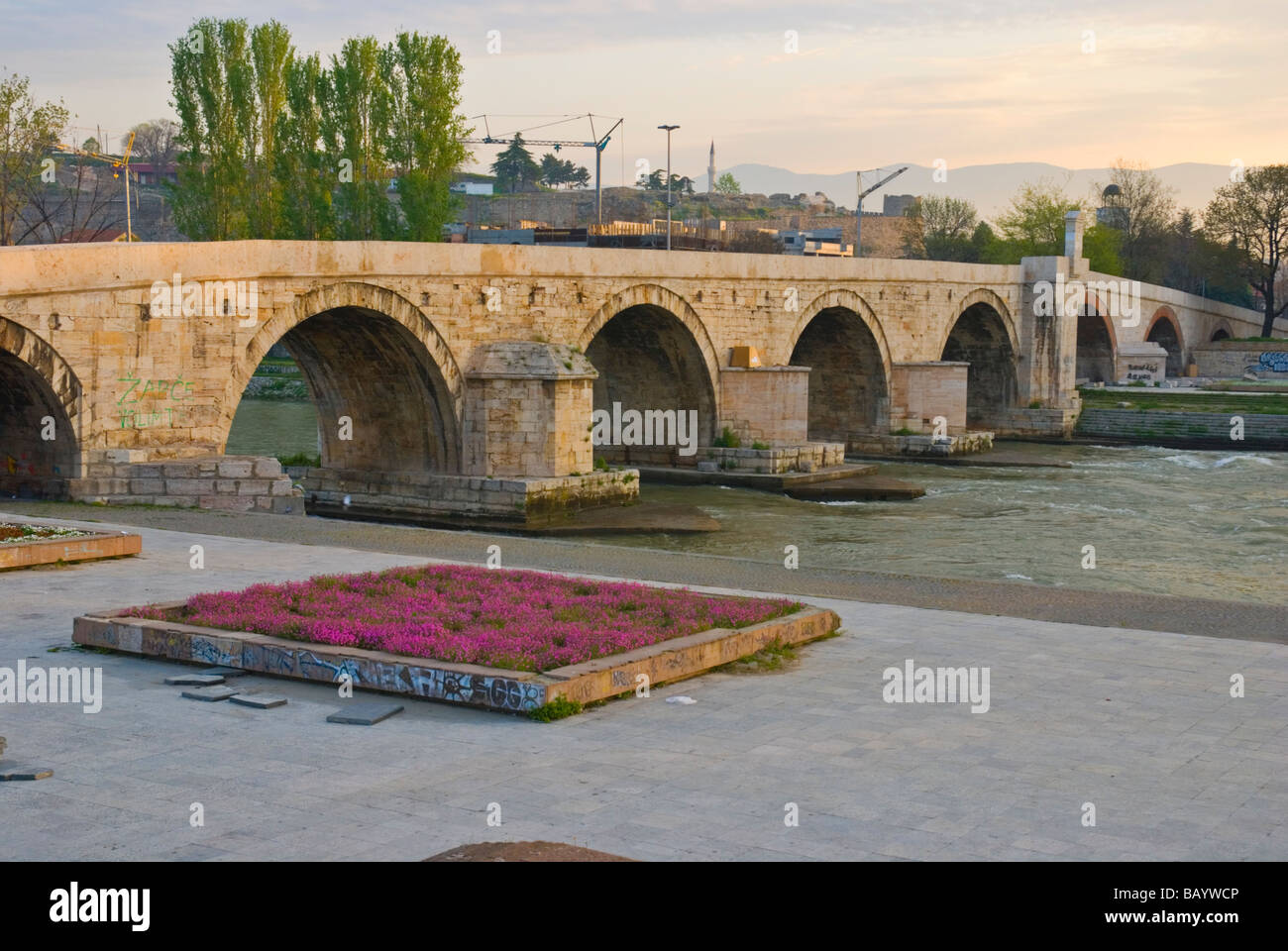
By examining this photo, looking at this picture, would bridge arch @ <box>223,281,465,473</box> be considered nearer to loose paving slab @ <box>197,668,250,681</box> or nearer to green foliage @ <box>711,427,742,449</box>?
green foliage @ <box>711,427,742,449</box>

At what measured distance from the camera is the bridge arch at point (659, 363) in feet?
78.6

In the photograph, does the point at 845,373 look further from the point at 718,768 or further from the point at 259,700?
the point at 718,768

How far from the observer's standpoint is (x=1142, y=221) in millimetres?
67750

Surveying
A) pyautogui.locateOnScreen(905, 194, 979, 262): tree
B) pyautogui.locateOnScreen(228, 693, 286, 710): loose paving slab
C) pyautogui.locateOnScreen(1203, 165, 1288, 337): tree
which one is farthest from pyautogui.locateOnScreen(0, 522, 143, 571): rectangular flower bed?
pyautogui.locateOnScreen(905, 194, 979, 262): tree

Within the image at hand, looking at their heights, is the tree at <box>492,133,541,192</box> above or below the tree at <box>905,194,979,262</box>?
above

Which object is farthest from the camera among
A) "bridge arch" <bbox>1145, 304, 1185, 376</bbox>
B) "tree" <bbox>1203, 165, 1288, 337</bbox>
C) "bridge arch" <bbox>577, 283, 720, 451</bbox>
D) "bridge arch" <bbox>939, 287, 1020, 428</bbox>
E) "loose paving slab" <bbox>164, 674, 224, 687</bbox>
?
"tree" <bbox>1203, 165, 1288, 337</bbox>

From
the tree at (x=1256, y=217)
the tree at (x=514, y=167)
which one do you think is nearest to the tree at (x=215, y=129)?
the tree at (x=1256, y=217)

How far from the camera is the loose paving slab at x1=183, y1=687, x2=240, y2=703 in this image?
267 inches

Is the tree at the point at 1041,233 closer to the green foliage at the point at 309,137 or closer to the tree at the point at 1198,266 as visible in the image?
the tree at the point at 1198,266

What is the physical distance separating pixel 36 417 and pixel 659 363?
12.0m

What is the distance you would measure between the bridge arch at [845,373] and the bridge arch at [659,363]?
18.0 ft

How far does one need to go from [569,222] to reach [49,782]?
71.0 meters

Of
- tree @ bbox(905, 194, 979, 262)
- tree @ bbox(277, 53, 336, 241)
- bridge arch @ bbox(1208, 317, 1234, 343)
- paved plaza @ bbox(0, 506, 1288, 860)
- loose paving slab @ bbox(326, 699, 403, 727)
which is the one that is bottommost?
paved plaza @ bbox(0, 506, 1288, 860)

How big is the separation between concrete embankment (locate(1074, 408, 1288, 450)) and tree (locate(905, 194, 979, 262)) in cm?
3231
